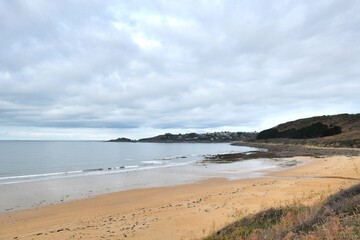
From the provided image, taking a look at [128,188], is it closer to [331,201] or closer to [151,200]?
[151,200]

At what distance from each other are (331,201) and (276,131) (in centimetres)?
11228

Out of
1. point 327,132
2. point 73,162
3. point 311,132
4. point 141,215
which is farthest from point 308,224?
point 311,132

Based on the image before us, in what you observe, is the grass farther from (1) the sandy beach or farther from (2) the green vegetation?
(2) the green vegetation

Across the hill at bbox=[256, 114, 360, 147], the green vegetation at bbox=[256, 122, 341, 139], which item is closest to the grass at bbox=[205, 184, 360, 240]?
the hill at bbox=[256, 114, 360, 147]

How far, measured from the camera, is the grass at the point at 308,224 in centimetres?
510

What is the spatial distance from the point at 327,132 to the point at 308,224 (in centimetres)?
8287

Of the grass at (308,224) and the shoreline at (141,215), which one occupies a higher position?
the grass at (308,224)

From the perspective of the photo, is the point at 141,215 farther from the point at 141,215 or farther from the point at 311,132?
the point at 311,132

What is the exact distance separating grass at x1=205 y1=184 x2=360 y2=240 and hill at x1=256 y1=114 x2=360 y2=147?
50534 millimetres

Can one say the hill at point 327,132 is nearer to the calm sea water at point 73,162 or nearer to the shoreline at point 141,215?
the calm sea water at point 73,162

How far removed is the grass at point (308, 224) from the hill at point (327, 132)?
50534 millimetres

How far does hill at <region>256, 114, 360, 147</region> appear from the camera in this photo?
60.7m

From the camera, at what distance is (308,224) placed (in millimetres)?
6023

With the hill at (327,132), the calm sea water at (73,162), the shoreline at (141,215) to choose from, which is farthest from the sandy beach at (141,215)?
the hill at (327,132)
